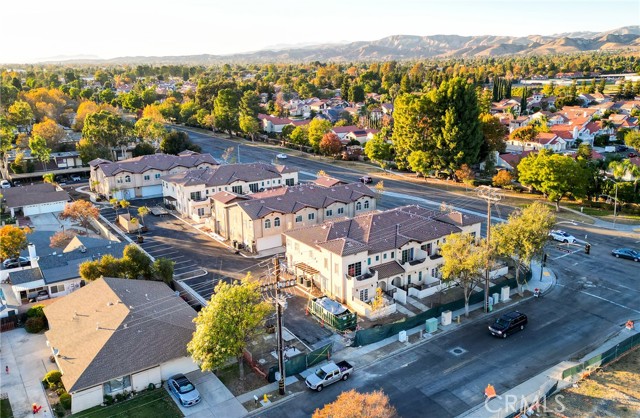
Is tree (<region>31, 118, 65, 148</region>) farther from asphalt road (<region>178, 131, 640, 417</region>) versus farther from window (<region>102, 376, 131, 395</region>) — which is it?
asphalt road (<region>178, 131, 640, 417</region>)

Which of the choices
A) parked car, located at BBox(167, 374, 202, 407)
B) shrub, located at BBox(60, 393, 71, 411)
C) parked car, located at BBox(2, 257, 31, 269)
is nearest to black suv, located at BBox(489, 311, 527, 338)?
parked car, located at BBox(167, 374, 202, 407)

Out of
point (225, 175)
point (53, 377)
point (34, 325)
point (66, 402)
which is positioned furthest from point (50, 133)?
point (66, 402)

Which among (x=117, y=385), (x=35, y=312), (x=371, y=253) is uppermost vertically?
(x=371, y=253)

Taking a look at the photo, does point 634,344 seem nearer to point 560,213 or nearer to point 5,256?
point 560,213

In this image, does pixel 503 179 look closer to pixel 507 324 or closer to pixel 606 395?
pixel 507 324

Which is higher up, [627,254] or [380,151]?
[380,151]

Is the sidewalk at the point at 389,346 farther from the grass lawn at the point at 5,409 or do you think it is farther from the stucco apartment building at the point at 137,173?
the stucco apartment building at the point at 137,173
